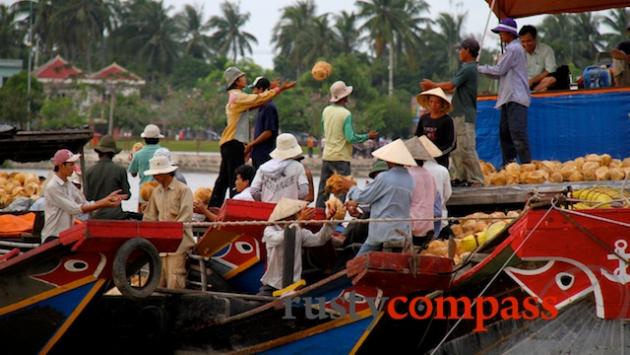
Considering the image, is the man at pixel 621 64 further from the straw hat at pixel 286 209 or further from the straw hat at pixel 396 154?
the straw hat at pixel 286 209

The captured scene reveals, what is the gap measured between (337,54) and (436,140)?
64.6 m

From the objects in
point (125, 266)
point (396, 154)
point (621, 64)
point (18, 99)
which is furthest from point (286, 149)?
point (18, 99)

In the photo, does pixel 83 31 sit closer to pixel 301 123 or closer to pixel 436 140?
pixel 301 123

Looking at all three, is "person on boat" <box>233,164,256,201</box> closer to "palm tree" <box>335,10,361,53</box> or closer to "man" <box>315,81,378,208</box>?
"man" <box>315,81,378,208</box>

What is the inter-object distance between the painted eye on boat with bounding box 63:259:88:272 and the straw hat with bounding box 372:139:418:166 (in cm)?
222

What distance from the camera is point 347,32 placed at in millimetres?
75812

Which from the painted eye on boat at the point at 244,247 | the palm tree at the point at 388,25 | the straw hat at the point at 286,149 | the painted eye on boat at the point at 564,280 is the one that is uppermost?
the palm tree at the point at 388,25

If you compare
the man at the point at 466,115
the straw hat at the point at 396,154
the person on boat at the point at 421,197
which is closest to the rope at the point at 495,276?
the person on boat at the point at 421,197

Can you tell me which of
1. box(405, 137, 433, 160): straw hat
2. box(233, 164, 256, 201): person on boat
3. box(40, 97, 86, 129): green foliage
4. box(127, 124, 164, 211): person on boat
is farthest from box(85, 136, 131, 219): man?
box(40, 97, 86, 129): green foliage

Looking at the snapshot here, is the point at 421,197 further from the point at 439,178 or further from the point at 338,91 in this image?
the point at 338,91

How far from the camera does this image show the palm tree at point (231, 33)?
302ft

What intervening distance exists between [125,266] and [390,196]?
190cm

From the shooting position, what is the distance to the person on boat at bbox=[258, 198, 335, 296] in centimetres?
1009

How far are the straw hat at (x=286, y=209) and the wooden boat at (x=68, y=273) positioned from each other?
78cm
